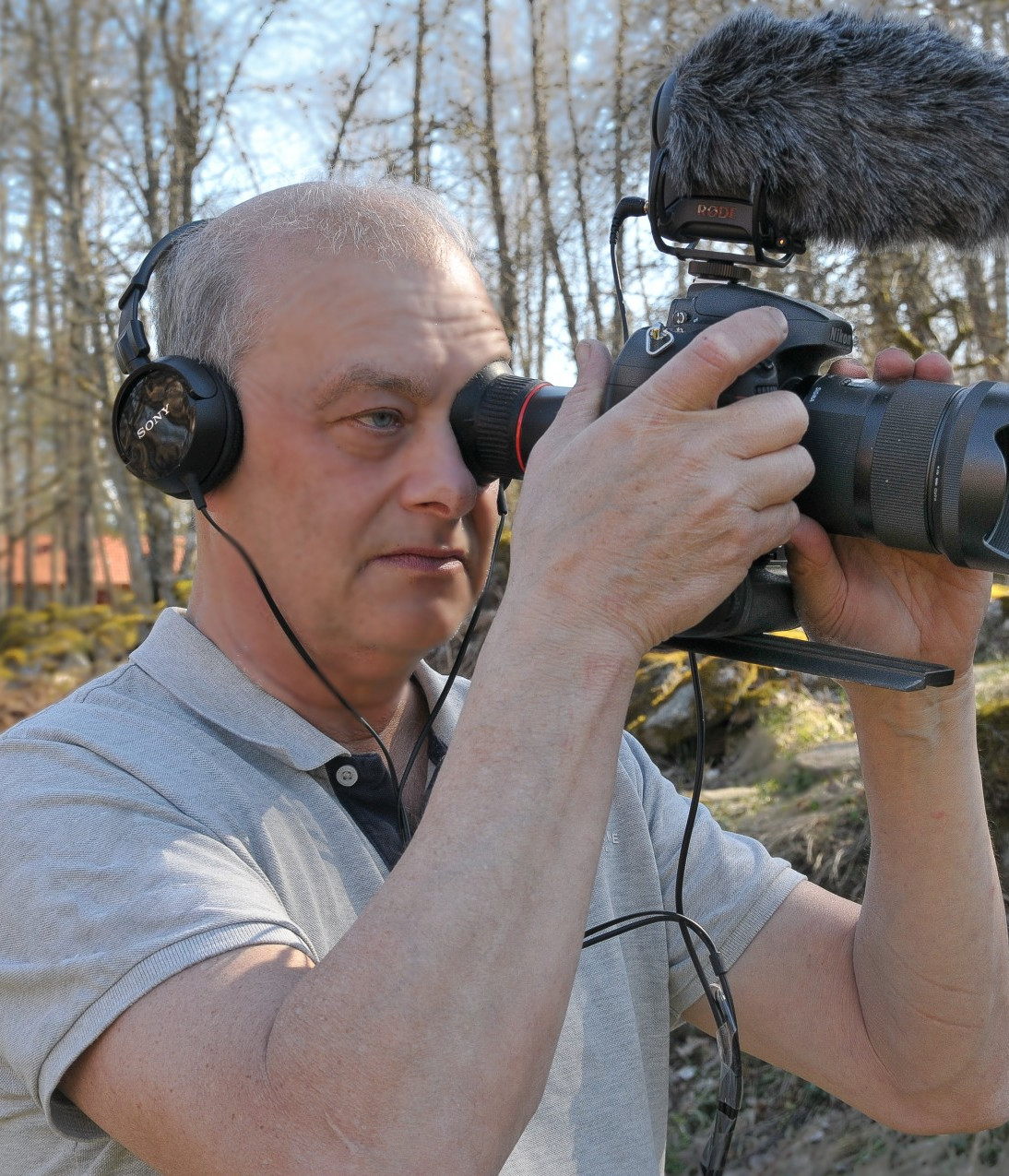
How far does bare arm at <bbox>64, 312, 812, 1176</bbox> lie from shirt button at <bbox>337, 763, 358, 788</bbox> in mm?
411

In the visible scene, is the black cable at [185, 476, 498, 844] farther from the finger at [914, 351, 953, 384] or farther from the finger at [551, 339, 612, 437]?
the finger at [914, 351, 953, 384]

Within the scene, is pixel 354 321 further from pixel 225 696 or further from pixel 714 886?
pixel 714 886

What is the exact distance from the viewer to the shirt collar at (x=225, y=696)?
1427mm

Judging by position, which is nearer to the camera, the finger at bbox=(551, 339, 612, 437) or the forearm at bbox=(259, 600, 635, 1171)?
the forearm at bbox=(259, 600, 635, 1171)

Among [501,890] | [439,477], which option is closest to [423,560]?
[439,477]

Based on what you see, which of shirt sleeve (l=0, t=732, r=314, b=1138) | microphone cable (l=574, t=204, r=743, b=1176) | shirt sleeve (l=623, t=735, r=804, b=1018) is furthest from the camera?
shirt sleeve (l=623, t=735, r=804, b=1018)

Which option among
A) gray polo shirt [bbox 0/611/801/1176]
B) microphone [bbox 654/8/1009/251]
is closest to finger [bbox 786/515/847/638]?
microphone [bbox 654/8/1009/251]

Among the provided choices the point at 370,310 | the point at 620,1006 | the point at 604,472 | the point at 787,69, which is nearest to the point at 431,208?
the point at 370,310

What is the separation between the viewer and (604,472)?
110 centimetres

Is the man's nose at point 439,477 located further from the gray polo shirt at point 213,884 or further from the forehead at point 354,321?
the gray polo shirt at point 213,884

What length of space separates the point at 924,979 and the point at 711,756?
3.93 metres

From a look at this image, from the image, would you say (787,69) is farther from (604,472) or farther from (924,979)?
(924,979)

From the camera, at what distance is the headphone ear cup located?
1480 millimetres

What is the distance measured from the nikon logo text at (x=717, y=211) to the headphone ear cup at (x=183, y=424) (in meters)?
0.65
